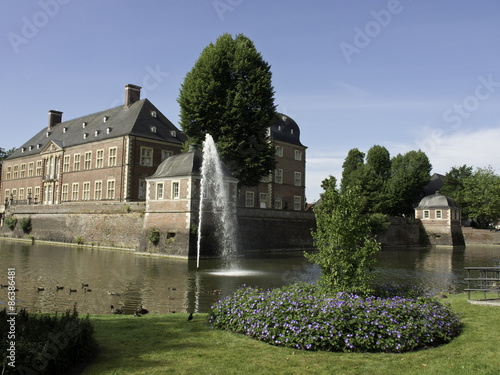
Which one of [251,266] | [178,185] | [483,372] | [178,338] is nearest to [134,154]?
[178,185]

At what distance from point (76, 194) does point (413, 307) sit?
4849 centimetres

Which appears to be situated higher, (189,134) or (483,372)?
(189,134)

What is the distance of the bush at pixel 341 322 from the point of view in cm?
749

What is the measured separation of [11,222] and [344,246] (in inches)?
2043

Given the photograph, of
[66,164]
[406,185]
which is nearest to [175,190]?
[66,164]

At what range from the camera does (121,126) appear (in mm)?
46031

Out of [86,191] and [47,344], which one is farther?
[86,191]

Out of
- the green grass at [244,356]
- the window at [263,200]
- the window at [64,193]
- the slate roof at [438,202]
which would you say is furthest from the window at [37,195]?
the green grass at [244,356]

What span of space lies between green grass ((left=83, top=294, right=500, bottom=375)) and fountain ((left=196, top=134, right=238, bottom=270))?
21.6m

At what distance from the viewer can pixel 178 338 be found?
26.0ft

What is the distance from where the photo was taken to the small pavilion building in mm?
57391

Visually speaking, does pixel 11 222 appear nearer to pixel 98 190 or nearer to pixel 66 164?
pixel 66 164

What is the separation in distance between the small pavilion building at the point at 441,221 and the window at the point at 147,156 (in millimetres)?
38183

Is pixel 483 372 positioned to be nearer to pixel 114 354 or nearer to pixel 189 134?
pixel 114 354
